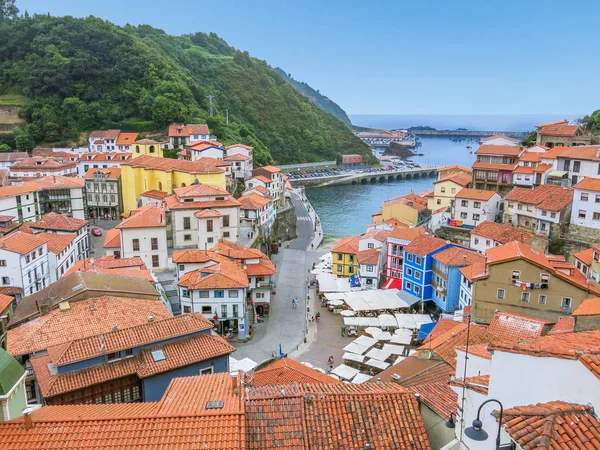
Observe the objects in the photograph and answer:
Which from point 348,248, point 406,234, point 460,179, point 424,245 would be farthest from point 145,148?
point 424,245

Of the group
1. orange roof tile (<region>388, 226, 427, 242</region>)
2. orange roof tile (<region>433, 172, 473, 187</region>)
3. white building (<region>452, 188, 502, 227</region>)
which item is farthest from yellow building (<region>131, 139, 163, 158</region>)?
white building (<region>452, 188, 502, 227</region>)

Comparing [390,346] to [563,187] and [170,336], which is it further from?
[563,187]

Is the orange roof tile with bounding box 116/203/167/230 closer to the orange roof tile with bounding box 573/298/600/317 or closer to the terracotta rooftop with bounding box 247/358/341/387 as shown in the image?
the terracotta rooftop with bounding box 247/358/341/387

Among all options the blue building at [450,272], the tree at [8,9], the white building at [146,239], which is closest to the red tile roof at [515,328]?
the blue building at [450,272]

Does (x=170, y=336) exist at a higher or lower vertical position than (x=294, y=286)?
higher

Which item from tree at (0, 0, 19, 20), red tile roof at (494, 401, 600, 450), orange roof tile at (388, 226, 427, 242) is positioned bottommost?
orange roof tile at (388, 226, 427, 242)

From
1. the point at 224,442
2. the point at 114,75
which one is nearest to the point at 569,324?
the point at 224,442
